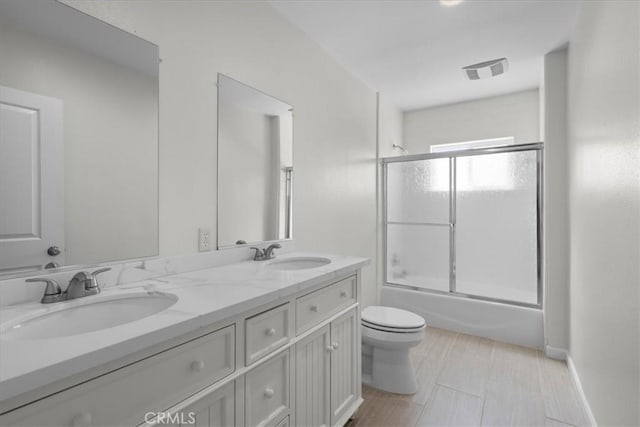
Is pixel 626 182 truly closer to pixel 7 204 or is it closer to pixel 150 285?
pixel 150 285

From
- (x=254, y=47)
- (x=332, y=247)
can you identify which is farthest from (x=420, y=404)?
(x=254, y=47)

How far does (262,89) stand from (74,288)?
1387 mm

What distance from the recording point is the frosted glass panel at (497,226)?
2783mm

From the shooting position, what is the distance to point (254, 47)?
5.93 ft

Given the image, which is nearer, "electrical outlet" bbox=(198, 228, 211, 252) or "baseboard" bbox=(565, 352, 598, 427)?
"electrical outlet" bbox=(198, 228, 211, 252)

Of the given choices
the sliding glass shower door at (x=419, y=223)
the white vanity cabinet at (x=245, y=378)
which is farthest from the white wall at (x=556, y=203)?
the white vanity cabinet at (x=245, y=378)

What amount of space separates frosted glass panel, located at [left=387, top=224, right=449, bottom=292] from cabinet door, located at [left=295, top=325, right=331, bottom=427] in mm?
2138

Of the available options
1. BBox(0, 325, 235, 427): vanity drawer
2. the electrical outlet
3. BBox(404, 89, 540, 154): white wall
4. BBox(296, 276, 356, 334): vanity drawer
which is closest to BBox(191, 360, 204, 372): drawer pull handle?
→ BBox(0, 325, 235, 427): vanity drawer

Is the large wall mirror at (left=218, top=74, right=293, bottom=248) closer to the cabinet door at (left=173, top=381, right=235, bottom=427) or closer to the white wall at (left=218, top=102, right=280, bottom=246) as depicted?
the white wall at (left=218, top=102, right=280, bottom=246)

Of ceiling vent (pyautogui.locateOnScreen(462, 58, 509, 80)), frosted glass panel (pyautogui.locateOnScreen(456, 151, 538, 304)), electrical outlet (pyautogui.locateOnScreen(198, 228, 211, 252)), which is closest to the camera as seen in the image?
electrical outlet (pyautogui.locateOnScreen(198, 228, 211, 252))

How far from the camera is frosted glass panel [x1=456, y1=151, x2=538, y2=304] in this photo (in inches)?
110

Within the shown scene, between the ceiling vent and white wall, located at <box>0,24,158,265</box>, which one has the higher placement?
the ceiling vent

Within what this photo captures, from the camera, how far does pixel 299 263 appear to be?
72.5 inches

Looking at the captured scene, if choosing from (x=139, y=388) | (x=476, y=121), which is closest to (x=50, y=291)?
(x=139, y=388)
